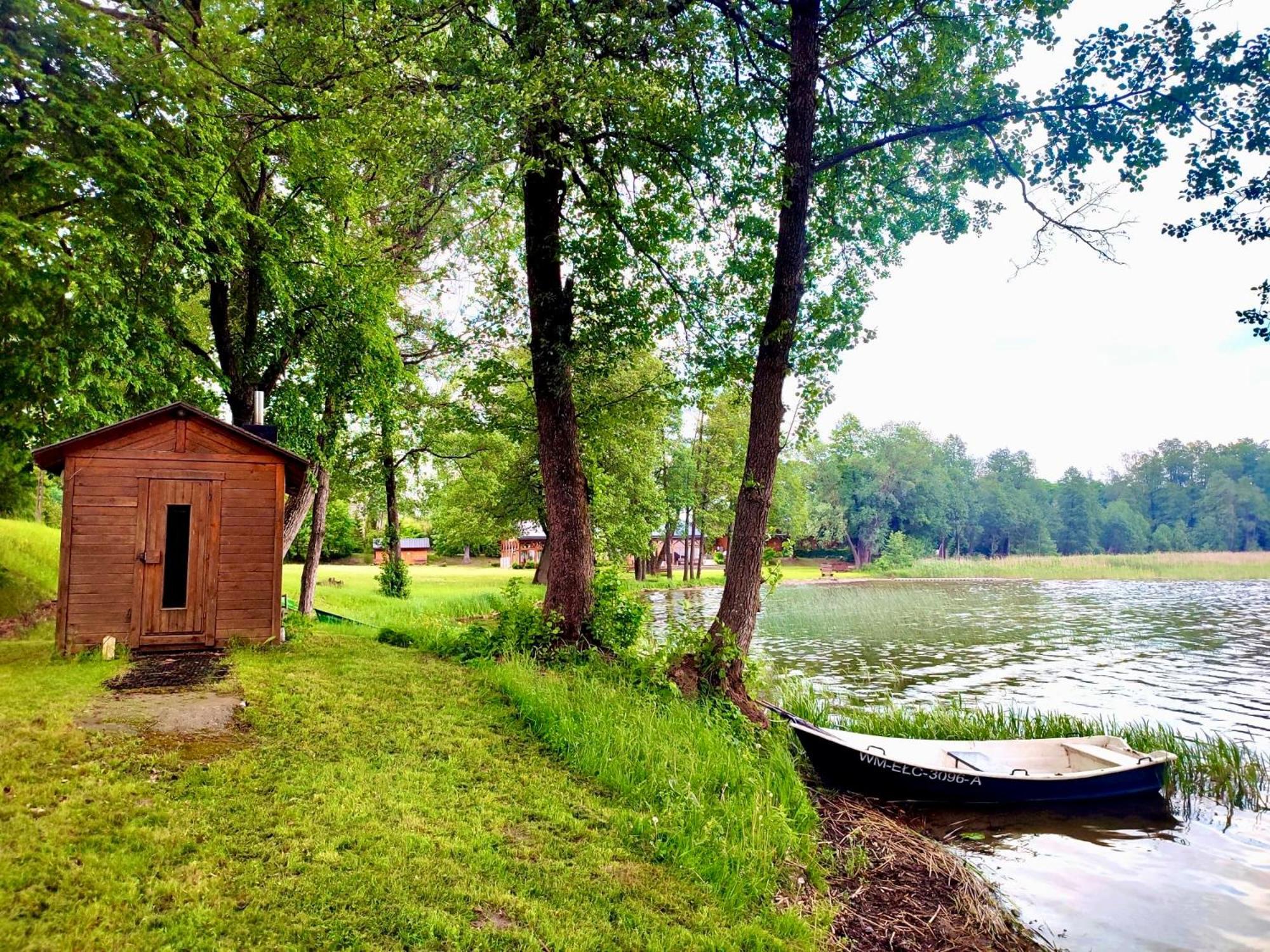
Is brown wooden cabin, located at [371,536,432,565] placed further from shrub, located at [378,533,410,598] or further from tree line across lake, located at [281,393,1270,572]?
shrub, located at [378,533,410,598]

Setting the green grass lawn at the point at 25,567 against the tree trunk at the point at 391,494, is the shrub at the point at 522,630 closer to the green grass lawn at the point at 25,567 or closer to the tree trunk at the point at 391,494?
the green grass lawn at the point at 25,567

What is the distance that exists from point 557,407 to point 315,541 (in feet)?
32.0

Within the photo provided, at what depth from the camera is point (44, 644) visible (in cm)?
1069

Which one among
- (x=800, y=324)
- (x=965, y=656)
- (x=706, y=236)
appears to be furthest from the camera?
(x=965, y=656)

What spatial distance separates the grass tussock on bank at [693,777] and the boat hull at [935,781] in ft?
1.86

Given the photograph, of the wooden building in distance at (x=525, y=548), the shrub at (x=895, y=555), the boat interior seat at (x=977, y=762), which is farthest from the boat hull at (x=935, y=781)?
the shrub at (x=895, y=555)

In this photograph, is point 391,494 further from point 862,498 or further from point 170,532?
point 862,498

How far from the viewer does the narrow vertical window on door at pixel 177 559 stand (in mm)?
10203

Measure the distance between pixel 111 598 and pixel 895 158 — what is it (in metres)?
13.3

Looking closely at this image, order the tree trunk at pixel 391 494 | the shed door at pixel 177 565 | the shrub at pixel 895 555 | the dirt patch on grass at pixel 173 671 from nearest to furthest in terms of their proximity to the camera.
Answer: the dirt patch on grass at pixel 173 671
the shed door at pixel 177 565
the tree trunk at pixel 391 494
the shrub at pixel 895 555

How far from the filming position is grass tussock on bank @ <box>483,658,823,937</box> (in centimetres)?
472

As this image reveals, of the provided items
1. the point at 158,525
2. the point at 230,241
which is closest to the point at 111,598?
the point at 158,525

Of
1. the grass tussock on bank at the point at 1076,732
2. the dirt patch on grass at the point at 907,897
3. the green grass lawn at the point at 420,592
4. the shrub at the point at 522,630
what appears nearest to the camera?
the dirt patch on grass at the point at 907,897

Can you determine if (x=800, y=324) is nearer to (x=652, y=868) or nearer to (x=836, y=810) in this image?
(x=836, y=810)
